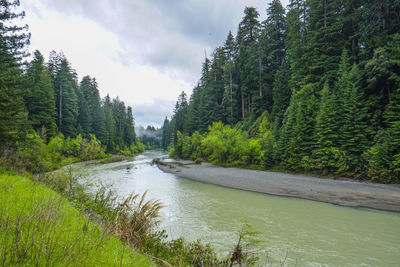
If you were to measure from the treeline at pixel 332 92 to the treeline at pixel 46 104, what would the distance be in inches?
872

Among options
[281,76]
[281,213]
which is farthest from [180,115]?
[281,213]

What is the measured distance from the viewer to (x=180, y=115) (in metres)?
61.6

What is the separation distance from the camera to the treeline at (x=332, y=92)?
15.4m

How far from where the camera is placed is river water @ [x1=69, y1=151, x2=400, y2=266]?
6.33m

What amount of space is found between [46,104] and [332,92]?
1713 inches

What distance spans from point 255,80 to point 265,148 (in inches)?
687

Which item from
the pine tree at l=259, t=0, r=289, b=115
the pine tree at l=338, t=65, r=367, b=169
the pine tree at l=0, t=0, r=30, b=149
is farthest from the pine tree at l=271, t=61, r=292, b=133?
the pine tree at l=0, t=0, r=30, b=149

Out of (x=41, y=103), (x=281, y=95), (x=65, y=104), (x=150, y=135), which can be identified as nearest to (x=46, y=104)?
(x=41, y=103)

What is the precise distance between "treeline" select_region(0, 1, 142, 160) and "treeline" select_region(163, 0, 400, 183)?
22.1m

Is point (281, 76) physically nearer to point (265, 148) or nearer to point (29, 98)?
point (265, 148)

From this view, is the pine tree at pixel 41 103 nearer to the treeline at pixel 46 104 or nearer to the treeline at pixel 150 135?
the treeline at pixel 46 104

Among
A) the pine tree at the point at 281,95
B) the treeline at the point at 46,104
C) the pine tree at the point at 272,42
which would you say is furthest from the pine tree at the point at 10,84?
the pine tree at the point at 272,42

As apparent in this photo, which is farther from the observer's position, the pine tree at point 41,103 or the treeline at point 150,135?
the treeline at point 150,135

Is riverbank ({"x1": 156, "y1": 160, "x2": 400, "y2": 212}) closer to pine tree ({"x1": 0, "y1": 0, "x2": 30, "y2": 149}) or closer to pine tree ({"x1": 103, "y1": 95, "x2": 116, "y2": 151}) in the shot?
pine tree ({"x1": 0, "y1": 0, "x2": 30, "y2": 149})
